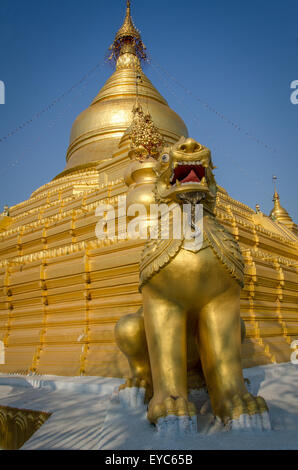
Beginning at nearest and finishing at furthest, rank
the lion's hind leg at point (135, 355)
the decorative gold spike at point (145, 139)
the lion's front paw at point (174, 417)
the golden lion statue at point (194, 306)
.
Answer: the lion's front paw at point (174, 417) < the golden lion statue at point (194, 306) < the lion's hind leg at point (135, 355) < the decorative gold spike at point (145, 139)

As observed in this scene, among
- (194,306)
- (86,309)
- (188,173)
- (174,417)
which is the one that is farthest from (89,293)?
(174,417)

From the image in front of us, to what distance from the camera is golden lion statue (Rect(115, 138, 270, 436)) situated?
7.88 ft

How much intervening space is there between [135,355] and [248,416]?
1.19m

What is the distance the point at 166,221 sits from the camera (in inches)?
112

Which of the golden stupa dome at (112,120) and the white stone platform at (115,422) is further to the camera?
the golden stupa dome at (112,120)

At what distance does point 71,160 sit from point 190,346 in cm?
1496

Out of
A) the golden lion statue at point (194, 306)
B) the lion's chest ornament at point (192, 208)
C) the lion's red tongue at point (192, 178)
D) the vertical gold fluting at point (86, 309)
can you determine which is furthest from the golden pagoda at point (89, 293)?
the lion's red tongue at point (192, 178)

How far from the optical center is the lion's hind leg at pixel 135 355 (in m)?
3.10

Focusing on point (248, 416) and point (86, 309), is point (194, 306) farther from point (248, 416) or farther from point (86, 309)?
point (86, 309)

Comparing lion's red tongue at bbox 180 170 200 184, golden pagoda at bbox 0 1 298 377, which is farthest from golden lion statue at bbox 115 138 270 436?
golden pagoda at bbox 0 1 298 377

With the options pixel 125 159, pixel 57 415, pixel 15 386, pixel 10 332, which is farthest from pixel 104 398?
pixel 125 159

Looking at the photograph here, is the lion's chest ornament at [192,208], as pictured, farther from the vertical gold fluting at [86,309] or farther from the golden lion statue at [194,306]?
the vertical gold fluting at [86,309]

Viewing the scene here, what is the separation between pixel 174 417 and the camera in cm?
225

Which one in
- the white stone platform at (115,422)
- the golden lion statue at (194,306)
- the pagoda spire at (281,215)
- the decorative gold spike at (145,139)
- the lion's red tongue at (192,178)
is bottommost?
the white stone platform at (115,422)
